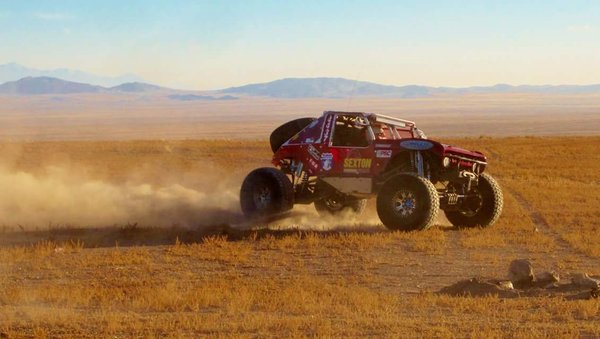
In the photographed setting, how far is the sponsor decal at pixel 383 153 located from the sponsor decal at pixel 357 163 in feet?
0.72

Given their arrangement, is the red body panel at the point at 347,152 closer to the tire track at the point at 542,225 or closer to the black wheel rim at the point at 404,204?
the black wheel rim at the point at 404,204

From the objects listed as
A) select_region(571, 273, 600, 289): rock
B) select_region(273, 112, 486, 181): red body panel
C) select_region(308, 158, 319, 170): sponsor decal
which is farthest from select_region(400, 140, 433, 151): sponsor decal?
select_region(571, 273, 600, 289): rock

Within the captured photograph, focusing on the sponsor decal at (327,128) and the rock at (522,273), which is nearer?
the rock at (522,273)

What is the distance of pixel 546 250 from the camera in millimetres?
15336

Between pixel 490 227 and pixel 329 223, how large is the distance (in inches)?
129

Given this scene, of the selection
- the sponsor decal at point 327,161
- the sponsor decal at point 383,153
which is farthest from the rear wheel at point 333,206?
the sponsor decal at point 383,153

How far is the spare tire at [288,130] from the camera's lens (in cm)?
1914

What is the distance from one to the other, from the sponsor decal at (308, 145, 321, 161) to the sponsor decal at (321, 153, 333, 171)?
0.38 ft

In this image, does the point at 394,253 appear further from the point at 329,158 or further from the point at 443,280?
the point at 329,158

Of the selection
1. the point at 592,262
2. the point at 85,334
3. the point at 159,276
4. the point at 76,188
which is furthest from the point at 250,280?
the point at 76,188

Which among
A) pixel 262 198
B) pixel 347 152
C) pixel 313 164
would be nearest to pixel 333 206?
pixel 313 164

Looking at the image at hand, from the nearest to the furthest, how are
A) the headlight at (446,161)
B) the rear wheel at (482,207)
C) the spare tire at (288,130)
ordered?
the headlight at (446,161), the rear wheel at (482,207), the spare tire at (288,130)

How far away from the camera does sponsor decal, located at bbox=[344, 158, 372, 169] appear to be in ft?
57.0

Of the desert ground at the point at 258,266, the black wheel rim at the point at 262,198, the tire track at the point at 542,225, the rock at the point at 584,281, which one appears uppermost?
the black wheel rim at the point at 262,198
